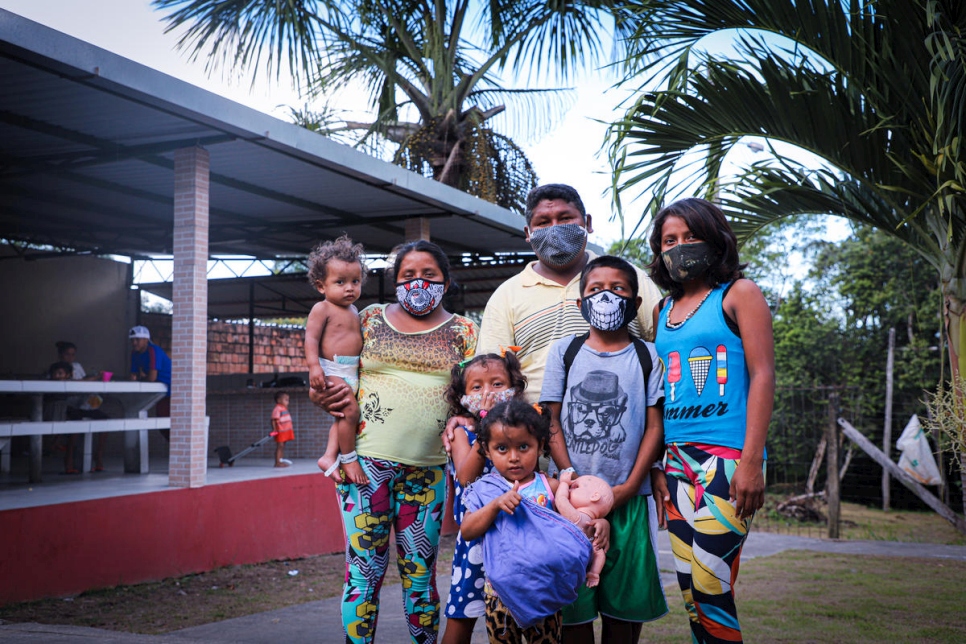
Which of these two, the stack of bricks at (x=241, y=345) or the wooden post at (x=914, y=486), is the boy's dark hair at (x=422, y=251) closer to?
the wooden post at (x=914, y=486)

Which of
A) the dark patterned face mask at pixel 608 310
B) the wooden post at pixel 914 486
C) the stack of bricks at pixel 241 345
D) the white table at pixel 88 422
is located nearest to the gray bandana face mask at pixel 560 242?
the dark patterned face mask at pixel 608 310

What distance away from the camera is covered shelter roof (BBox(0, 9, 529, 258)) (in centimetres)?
676

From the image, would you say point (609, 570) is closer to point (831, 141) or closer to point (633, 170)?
point (633, 170)

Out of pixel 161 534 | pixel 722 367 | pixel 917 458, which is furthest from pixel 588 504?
pixel 917 458

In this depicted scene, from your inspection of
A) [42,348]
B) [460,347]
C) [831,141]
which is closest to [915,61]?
[831,141]

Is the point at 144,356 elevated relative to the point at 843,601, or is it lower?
elevated

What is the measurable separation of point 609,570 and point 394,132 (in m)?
13.0

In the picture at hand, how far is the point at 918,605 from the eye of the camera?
6422mm

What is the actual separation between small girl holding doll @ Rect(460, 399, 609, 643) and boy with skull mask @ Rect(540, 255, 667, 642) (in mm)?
104

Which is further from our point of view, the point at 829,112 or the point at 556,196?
the point at 829,112

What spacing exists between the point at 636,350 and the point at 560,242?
1.68 ft

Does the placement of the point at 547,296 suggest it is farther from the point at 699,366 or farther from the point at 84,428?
the point at 84,428

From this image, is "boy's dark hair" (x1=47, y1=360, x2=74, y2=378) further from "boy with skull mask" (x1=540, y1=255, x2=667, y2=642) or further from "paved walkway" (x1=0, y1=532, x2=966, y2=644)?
"boy with skull mask" (x1=540, y1=255, x2=667, y2=642)

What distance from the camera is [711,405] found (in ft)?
9.74
